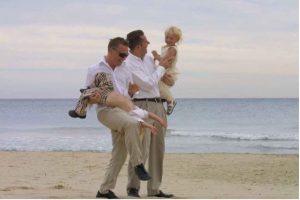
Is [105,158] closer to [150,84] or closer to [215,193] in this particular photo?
[215,193]

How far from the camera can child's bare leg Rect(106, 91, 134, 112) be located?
565 cm

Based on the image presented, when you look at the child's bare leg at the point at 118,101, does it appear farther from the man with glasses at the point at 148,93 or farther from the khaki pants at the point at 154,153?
the khaki pants at the point at 154,153

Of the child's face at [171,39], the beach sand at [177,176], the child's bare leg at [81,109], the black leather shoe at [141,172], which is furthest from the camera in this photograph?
the beach sand at [177,176]

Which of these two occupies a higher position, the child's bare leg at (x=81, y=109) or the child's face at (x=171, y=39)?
the child's face at (x=171, y=39)

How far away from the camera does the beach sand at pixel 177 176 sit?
27.0 feet

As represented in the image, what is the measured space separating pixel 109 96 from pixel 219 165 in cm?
788

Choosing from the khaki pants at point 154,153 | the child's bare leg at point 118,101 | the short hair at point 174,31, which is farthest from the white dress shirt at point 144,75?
the child's bare leg at point 118,101

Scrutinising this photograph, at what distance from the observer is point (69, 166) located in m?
12.5

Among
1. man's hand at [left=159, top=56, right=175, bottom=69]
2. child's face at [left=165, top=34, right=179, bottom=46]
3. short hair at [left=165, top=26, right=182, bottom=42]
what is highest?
short hair at [left=165, top=26, right=182, bottom=42]

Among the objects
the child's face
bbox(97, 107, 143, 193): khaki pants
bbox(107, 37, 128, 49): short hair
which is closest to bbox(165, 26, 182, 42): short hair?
the child's face

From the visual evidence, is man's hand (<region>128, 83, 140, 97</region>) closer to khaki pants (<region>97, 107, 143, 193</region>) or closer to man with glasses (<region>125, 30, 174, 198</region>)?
man with glasses (<region>125, 30, 174, 198</region>)

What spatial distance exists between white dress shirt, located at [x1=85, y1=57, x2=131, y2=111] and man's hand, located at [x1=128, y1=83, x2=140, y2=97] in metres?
0.15

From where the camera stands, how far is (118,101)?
5645 mm

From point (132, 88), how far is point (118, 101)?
0.62 m
